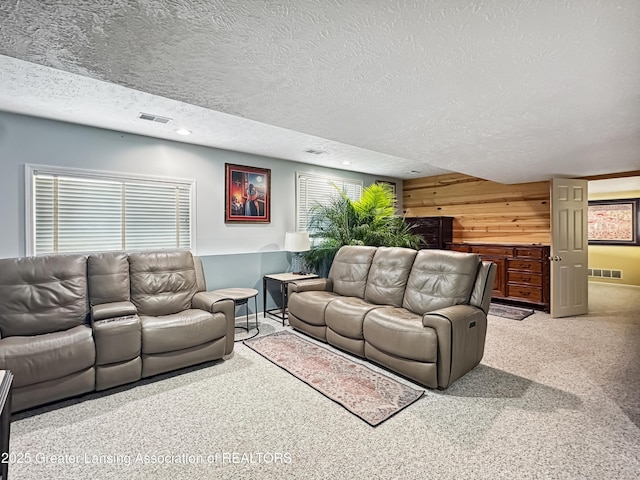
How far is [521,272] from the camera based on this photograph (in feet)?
16.6

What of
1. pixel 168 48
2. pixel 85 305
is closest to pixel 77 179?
pixel 85 305

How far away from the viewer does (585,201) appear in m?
4.74

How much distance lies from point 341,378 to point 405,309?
97cm

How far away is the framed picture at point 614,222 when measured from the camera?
6.76m

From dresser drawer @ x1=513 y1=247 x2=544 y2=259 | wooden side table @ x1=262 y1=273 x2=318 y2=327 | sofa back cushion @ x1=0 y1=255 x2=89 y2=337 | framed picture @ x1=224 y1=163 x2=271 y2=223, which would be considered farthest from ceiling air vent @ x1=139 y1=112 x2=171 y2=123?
dresser drawer @ x1=513 y1=247 x2=544 y2=259

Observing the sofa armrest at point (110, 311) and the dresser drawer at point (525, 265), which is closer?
the sofa armrest at point (110, 311)

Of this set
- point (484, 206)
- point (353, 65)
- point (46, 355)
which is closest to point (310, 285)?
point (46, 355)

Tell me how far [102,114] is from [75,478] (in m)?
2.90

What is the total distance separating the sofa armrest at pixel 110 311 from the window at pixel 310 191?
9.40 feet

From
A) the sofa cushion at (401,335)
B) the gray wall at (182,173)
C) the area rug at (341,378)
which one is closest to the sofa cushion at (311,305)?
the area rug at (341,378)

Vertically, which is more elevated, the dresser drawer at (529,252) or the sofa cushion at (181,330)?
the dresser drawer at (529,252)

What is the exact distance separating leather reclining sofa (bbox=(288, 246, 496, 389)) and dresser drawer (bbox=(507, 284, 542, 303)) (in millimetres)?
2592

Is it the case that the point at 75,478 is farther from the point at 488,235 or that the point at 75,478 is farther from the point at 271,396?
the point at 488,235

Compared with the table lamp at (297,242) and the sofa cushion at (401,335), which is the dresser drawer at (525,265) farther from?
the table lamp at (297,242)
